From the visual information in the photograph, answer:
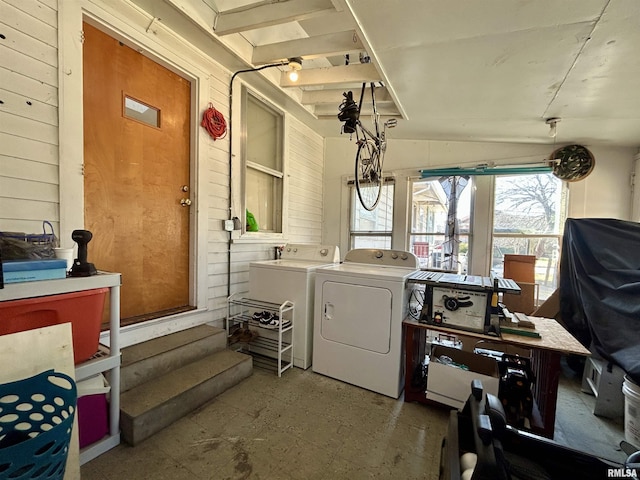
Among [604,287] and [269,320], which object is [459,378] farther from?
[269,320]

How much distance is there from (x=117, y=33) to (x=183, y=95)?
615 millimetres

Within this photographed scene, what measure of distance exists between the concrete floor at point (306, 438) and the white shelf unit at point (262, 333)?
38cm

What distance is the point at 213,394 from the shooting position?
6.84 ft

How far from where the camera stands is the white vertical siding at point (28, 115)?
1.52 m

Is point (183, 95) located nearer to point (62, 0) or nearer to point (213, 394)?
point (62, 0)

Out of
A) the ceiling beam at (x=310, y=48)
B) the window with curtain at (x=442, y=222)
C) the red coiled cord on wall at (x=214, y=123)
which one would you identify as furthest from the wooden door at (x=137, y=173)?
the window with curtain at (x=442, y=222)

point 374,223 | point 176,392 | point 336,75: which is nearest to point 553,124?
point 336,75

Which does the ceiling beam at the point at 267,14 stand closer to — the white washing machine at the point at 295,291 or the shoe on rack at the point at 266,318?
the white washing machine at the point at 295,291

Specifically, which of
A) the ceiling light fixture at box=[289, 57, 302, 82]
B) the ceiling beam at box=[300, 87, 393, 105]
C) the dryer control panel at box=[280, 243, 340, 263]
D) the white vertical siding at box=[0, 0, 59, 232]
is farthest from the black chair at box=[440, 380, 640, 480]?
the ceiling beam at box=[300, 87, 393, 105]

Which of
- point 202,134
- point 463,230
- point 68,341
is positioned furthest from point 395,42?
point 463,230

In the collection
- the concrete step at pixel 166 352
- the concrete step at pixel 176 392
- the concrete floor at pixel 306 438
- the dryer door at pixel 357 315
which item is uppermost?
the dryer door at pixel 357 315

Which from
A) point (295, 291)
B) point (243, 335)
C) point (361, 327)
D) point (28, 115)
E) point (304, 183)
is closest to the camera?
point (28, 115)

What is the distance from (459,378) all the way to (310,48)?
3009 mm

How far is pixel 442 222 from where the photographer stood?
157 inches
